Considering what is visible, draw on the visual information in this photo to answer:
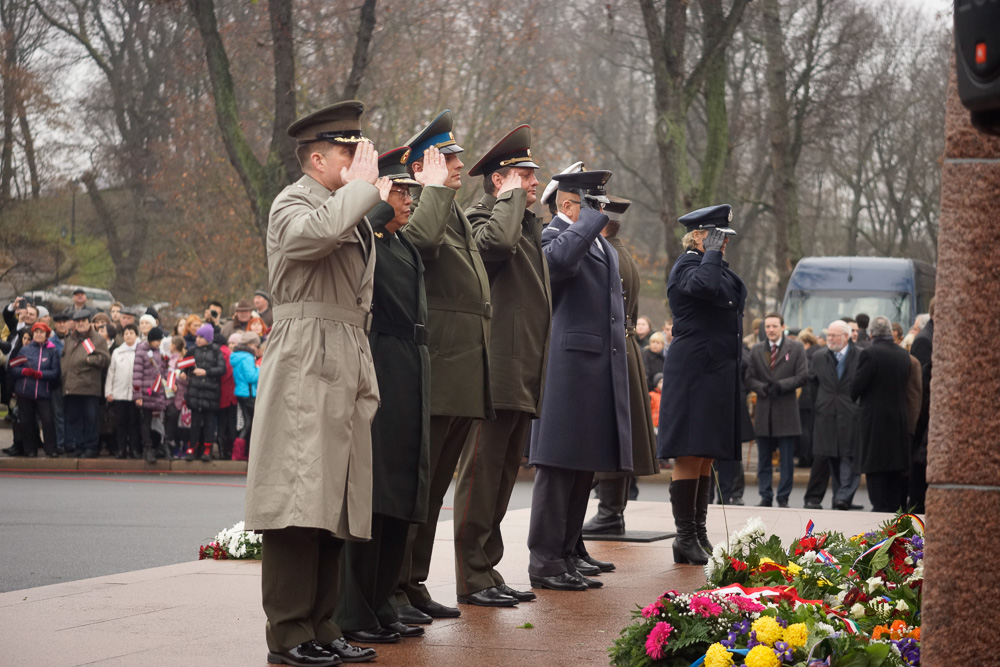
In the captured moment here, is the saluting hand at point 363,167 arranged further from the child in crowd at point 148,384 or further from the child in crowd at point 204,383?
the child in crowd at point 148,384

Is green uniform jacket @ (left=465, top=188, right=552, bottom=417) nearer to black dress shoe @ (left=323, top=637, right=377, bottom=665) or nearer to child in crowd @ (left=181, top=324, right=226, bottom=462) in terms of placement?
black dress shoe @ (left=323, top=637, right=377, bottom=665)

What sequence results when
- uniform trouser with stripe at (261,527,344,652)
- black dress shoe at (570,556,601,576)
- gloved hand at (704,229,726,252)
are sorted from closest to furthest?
uniform trouser with stripe at (261,527,344,652)
black dress shoe at (570,556,601,576)
gloved hand at (704,229,726,252)

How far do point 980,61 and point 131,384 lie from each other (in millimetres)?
17156

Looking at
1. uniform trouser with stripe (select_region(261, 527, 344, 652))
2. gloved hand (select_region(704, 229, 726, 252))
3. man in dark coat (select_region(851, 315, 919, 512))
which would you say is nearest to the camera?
uniform trouser with stripe (select_region(261, 527, 344, 652))

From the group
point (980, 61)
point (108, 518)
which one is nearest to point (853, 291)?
point (108, 518)

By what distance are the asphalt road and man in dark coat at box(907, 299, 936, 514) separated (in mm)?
2368

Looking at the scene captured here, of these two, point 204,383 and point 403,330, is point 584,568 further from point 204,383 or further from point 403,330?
point 204,383

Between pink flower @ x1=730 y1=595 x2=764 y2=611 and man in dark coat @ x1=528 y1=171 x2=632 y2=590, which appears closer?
pink flower @ x1=730 y1=595 x2=764 y2=611

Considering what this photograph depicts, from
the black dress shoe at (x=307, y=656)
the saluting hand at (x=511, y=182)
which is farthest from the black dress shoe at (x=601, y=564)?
the black dress shoe at (x=307, y=656)

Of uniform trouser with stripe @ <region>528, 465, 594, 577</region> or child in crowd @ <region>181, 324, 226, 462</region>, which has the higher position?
child in crowd @ <region>181, 324, 226, 462</region>

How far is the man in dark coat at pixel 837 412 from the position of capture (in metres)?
14.8

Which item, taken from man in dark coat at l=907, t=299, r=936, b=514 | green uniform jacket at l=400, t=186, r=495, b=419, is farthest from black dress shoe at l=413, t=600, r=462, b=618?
man in dark coat at l=907, t=299, r=936, b=514

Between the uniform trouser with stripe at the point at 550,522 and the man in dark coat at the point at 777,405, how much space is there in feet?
25.6

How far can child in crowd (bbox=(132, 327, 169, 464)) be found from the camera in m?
18.4
